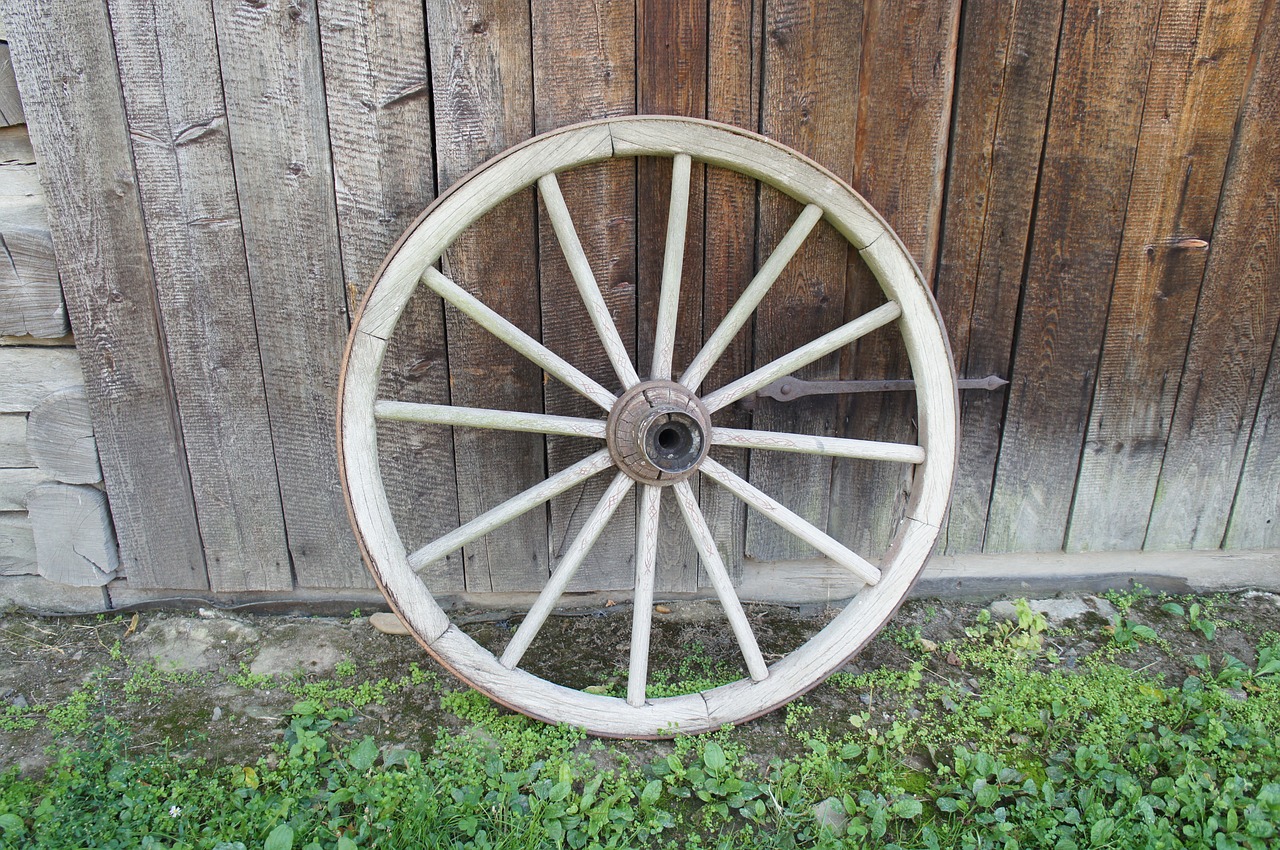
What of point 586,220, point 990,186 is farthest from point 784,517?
point 990,186

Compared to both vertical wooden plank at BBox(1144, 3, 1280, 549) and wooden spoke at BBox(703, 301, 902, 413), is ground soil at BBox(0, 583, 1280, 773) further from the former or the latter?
wooden spoke at BBox(703, 301, 902, 413)

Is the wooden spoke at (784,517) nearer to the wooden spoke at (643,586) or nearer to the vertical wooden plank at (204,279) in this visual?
the wooden spoke at (643,586)

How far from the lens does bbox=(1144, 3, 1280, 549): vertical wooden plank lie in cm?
211

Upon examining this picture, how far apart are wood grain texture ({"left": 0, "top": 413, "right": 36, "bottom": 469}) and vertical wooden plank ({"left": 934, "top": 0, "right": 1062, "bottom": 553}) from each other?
97.7 inches

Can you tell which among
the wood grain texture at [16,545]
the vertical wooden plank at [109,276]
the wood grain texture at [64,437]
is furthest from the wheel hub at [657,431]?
the wood grain texture at [16,545]

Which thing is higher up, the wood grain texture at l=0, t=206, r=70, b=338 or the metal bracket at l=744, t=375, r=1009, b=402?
the wood grain texture at l=0, t=206, r=70, b=338

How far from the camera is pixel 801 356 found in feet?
6.49

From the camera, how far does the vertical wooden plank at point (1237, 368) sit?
2105mm

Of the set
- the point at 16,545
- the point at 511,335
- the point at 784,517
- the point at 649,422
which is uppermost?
the point at 511,335

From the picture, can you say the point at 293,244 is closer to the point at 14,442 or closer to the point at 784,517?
the point at 14,442

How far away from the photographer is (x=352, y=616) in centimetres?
238

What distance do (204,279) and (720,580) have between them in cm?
150

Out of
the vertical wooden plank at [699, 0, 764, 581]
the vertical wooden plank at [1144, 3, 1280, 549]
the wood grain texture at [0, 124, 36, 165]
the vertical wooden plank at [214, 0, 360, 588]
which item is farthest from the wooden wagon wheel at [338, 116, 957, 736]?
the wood grain texture at [0, 124, 36, 165]

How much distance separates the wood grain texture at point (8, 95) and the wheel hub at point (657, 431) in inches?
62.4
